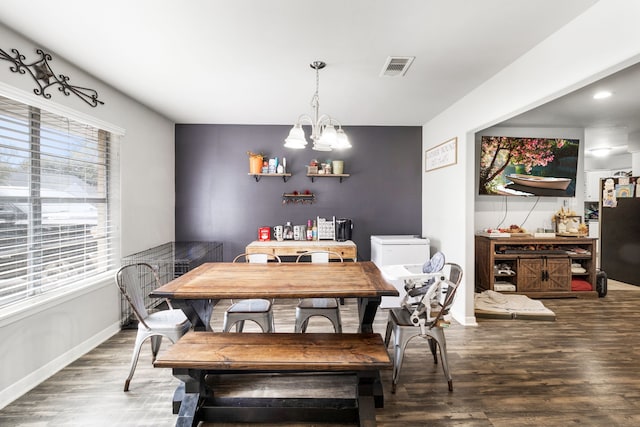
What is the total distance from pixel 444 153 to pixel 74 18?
12.4 ft

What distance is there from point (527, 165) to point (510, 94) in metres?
2.45

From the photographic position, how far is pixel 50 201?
2.50 meters

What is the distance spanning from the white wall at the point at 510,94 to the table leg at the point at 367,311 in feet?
5.26

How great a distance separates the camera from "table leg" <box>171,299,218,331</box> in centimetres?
220

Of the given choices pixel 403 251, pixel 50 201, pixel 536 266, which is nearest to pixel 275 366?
pixel 50 201

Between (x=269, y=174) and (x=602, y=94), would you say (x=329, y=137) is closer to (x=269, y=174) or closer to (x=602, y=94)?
(x=269, y=174)

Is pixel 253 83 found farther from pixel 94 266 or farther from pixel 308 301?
pixel 94 266

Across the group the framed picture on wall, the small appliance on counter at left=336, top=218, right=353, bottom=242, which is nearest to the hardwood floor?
the small appliance on counter at left=336, top=218, right=353, bottom=242

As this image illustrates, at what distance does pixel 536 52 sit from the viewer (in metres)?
2.36

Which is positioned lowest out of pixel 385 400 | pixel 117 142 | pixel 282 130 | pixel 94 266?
pixel 385 400

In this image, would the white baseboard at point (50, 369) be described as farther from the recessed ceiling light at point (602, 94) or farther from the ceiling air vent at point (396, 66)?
the recessed ceiling light at point (602, 94)

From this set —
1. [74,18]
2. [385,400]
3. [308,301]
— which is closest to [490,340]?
[385,400]

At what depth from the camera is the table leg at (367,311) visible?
90.9 inches

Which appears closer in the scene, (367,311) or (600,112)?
(367,311)
